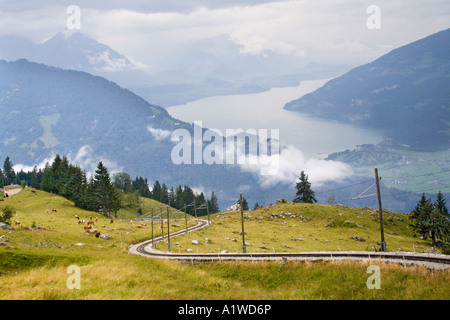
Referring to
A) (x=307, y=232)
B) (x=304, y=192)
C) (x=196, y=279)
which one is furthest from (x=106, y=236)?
(x=304, y=192)

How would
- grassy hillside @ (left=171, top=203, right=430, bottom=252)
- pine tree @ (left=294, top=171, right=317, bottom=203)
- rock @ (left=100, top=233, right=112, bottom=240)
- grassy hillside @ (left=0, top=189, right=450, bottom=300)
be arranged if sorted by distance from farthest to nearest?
1. pine tree @ (left=294, top=171, right=317, bottom=203)
2. rock @ (left=100, top=233, right=112, bottom=240)
3. grassy hillside @ (left=171, top=203, right=430, bottom=252)
4. grassy hillside @ (left=0, top=189, right=450, bottom=300)

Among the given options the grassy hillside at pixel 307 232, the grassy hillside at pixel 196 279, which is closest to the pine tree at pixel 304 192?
the grassy hillside at pixel 307 232

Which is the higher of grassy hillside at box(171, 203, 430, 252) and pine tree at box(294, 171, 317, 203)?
pine tree at box(294, 171, 317, 203)

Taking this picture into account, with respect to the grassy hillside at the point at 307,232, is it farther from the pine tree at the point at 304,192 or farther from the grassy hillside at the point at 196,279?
the grassy hillside at the point at 196,279

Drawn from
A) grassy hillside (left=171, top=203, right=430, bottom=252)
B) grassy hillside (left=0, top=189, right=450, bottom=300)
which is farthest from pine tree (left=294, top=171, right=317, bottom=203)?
grassy hillside (left=0, top=189, right=450, bottom=300)

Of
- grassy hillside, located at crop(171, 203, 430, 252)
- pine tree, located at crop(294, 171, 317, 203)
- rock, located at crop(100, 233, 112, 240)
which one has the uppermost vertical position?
pine tree, located at crop(294, 171, 317, 203)

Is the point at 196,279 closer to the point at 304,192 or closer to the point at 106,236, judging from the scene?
the point at 106,236

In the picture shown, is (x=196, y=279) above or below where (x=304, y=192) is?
below

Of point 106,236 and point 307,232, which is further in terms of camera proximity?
point 307,232

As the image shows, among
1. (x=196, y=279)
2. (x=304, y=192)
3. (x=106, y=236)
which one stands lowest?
(x=106, y=236)

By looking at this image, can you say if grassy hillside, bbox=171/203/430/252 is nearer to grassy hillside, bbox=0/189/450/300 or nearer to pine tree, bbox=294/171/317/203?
pine tree, bbox=294/171/317/203

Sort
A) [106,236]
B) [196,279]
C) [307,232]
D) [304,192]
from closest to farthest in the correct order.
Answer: [196,279] → [106,236] → [307,232] → [304,192]
